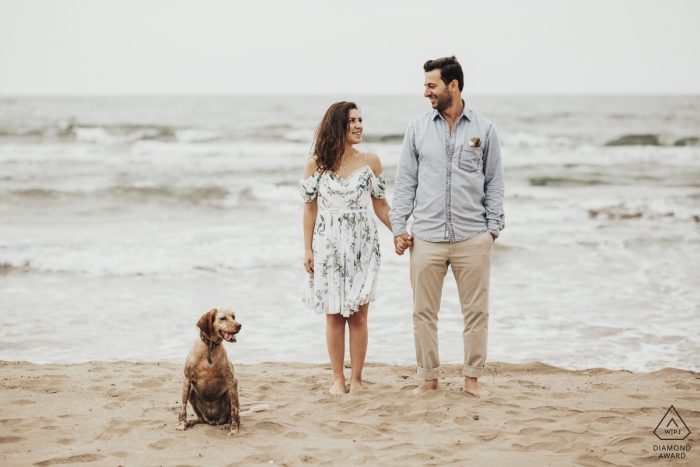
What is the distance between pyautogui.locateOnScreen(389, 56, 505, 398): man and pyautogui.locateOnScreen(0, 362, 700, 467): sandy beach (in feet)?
1.72

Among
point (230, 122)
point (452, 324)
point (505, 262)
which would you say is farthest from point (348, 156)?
point (230, 122)

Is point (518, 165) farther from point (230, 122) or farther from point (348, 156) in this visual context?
point (348, 156)

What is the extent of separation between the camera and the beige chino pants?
4.15 metres

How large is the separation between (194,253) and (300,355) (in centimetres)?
439

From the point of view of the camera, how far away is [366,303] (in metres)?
4.41

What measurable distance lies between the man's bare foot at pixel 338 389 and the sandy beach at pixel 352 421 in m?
0.09

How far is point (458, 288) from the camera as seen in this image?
13.8ft

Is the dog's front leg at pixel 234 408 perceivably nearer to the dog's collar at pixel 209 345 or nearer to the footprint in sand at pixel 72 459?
the dog's collar at pixel 209 345

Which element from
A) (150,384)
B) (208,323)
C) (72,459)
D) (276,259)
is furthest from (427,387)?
(276,259)

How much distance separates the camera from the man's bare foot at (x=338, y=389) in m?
4.47

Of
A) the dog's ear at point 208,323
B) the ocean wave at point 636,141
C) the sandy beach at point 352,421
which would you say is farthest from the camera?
the ocean wave at point 636,141

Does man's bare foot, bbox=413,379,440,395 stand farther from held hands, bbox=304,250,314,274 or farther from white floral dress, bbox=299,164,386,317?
held hands, bbox=304,250,314,274

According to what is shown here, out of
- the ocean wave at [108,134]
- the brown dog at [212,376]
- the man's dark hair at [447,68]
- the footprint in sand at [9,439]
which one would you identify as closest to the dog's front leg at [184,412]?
the brown dog at [212,376]

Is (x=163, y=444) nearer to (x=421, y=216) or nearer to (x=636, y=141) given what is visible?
(x=421, y=216)
